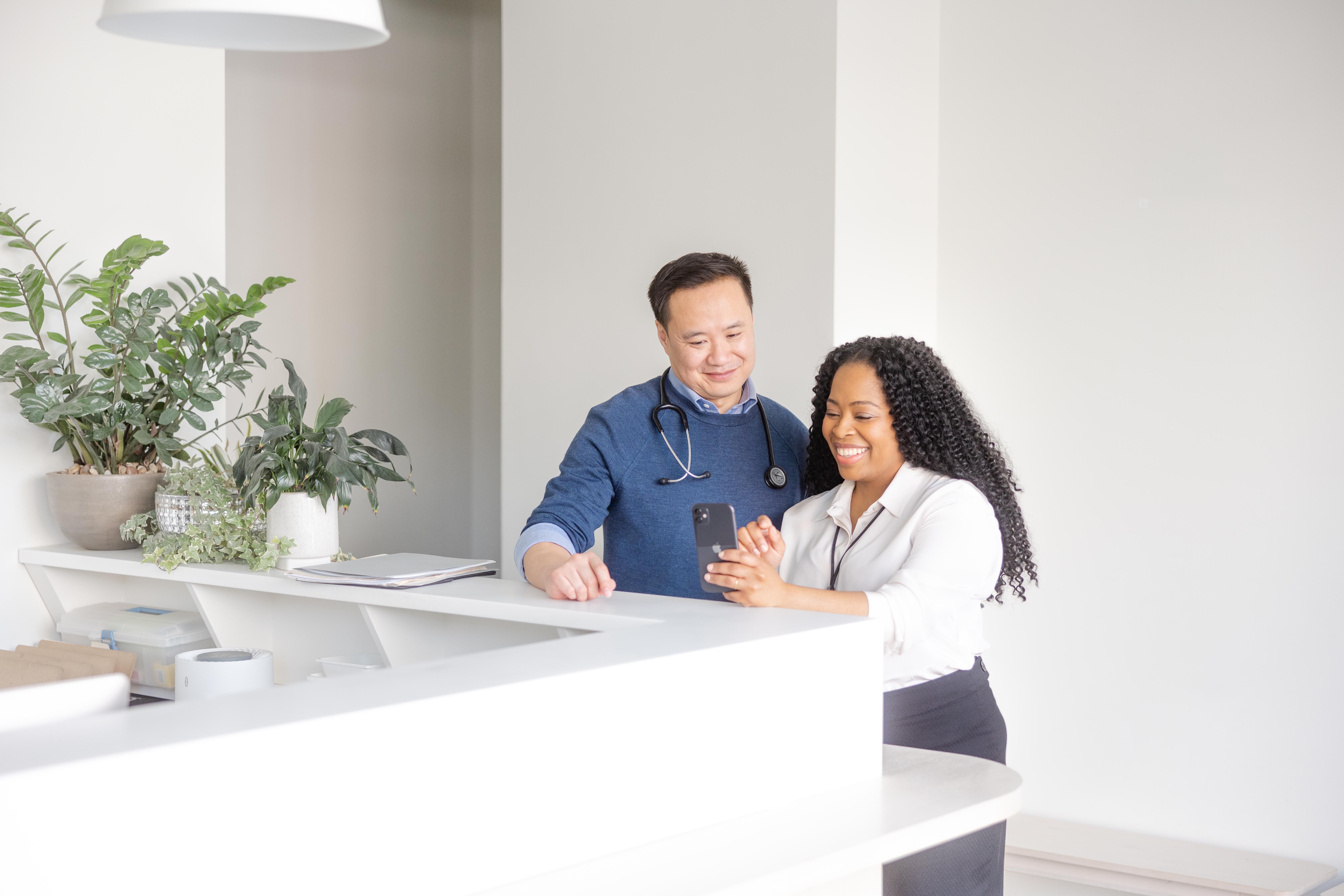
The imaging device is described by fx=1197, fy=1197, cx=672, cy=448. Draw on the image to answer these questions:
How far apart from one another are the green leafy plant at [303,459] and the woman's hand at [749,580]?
892mm

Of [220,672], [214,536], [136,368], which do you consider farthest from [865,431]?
[136,368]

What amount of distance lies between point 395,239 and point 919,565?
14.2ft

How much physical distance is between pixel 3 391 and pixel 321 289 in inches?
99.3

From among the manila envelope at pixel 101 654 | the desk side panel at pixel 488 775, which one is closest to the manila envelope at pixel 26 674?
the manila envelope at pixel 101 654

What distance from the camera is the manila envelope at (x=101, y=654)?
7.50ft

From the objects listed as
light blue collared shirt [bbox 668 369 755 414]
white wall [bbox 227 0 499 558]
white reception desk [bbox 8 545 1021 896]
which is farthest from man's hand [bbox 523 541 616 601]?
white wall [bbox 227 0 499 558]

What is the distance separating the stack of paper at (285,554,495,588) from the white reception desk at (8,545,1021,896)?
0.88ft

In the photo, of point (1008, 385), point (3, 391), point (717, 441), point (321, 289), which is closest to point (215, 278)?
point (3, 391)

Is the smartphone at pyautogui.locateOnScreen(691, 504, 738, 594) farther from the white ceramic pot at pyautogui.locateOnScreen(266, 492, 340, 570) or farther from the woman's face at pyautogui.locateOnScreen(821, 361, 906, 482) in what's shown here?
the white ceramic pot at pyautogui.locateOnScreen(266, 492, 340, 570)

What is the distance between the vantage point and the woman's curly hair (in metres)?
2.07

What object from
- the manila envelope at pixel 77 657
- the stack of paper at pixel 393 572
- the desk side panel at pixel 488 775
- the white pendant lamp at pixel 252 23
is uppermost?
the white pendant lamp at pixel 252 23

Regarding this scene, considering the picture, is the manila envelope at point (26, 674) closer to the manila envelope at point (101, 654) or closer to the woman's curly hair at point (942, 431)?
the manila envelope at point (101, 654)

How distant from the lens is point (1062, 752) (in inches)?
151

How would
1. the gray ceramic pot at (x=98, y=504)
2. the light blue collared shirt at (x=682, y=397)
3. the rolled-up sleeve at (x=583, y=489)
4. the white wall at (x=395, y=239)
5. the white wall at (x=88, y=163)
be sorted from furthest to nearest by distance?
the white wall at (x=395, y=239)
the white wall at (x=88, y=163)
the gray ceramic pot at (x=98, y=504)
the rolled-up sleeve at (x=583, y=489)
the light blue collared shirt at (x=682, y=397)
